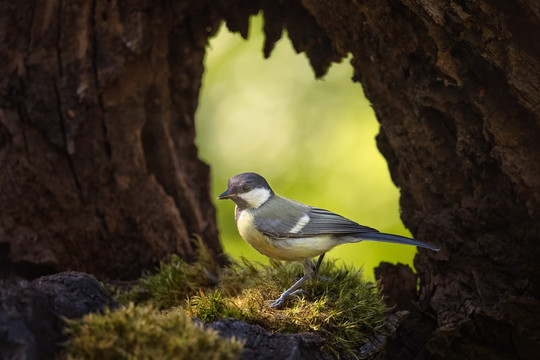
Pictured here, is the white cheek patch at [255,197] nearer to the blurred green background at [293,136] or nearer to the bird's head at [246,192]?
the bird's head at [246,192]

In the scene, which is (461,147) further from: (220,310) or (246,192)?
(220,310)

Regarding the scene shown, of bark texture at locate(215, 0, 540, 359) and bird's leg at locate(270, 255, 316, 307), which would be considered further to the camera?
bird's leg at locate(270, 255, 316, 307)

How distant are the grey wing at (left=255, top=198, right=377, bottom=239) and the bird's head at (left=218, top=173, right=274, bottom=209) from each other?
11 cm

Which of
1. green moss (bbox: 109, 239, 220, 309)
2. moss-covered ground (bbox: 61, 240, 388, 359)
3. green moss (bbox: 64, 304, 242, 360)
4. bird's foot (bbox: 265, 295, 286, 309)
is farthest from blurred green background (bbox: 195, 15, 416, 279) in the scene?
green moss (bbox: 64, 304, 242, 360)

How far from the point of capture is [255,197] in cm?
345

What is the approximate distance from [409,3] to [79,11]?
2.02 meters

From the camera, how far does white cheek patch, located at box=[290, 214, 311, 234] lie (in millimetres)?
3219

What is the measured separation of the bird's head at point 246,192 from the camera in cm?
342

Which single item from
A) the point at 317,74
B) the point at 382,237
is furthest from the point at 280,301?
the point at 317,74

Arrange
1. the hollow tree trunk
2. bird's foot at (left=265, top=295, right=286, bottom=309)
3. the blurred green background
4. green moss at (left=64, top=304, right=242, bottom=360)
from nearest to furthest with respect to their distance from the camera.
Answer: green moss at (left=64, top=304, right=242, bottom=360) < bird's foot at (left=265, top=295, right=286, bottom=309) < the hollow tree trunk < the blurred green background

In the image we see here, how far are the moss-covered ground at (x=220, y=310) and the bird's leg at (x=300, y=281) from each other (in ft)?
0.11

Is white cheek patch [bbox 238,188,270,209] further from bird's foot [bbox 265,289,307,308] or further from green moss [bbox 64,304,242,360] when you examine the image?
green moss [bbox 64,304,242,360]

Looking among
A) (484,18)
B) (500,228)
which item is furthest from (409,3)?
(500,228)

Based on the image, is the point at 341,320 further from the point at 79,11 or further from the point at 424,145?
the point at 79,11
